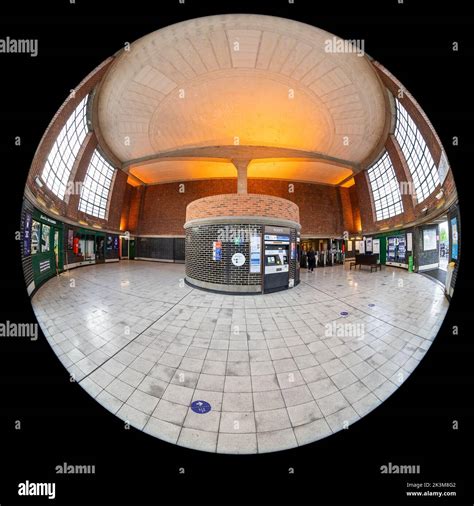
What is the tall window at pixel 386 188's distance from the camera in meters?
2.04

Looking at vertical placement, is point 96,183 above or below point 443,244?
above

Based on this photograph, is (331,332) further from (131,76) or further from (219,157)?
(219,157)

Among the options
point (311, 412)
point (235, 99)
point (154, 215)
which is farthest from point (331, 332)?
point (154, 215)

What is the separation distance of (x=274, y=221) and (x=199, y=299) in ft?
13.3

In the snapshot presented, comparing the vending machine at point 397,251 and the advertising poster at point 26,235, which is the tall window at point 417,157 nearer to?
the vending machine at point 397,251

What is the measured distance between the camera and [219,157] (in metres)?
11.0

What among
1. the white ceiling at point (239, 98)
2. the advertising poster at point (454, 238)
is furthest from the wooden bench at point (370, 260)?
the advertising poster at point (454, 238)

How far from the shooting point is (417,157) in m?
1.61

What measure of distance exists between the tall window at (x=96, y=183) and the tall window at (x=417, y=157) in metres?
4.51

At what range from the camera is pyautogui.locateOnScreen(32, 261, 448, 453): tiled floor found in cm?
147

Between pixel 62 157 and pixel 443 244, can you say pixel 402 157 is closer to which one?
pixel 443 244

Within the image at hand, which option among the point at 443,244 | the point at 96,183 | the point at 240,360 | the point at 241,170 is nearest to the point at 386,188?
the point at 443,244

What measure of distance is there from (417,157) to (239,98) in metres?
7.10

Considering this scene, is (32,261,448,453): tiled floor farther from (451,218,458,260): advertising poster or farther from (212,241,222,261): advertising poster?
(212,241,222,261): advertising poster
